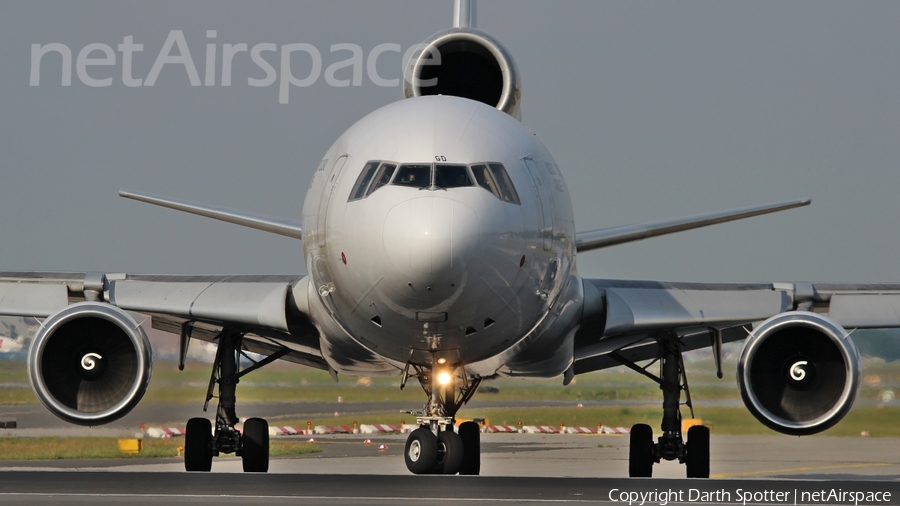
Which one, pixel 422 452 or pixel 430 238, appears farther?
pixel 422 452

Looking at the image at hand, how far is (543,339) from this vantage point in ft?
51.7

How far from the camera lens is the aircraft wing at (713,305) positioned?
658 inches

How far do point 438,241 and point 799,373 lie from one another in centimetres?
501

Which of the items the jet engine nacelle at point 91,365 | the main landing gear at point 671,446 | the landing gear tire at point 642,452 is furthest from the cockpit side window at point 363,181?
the landing gear tire at point 642,452

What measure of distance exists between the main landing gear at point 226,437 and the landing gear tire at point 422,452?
3.04 metres

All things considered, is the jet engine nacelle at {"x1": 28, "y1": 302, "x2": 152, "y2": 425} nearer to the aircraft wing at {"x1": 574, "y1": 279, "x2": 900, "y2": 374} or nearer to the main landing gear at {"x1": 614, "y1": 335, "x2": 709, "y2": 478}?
the aircraft wing at {"x1": 574, "y1": 279, "x2": 900, "y2": 374}

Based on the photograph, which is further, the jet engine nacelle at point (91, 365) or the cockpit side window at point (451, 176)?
the jet engine nacelle at point (91, 365)

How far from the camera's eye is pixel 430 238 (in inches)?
484

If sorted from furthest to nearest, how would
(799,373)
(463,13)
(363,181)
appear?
(463,13) → (799,373) → (363,181)

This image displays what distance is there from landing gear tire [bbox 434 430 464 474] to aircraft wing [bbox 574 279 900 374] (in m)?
2.73

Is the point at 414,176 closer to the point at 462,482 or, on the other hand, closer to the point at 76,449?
the point at 462,482

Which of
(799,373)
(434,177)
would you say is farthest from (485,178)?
(799,373)

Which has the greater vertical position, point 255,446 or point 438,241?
point 438,241

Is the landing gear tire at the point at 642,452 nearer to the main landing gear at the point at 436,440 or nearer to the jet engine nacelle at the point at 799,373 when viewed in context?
the jet engine nacelle at the point at 799,373
